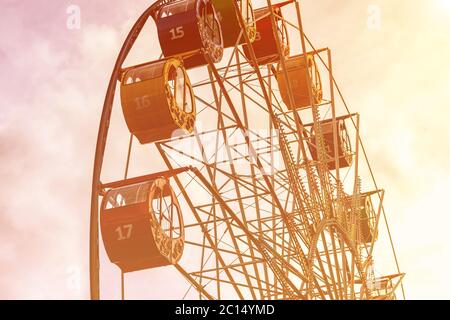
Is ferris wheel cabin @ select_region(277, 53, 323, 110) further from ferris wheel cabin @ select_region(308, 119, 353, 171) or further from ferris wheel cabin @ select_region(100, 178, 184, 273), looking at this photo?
ferris wheel cabin @ select_region(100, 178, 184, 273)

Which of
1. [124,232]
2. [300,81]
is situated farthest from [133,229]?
[300,81]

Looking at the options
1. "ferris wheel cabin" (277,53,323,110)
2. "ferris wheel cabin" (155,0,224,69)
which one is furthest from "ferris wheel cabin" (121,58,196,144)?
"ferris wheel cabin" (277,53,323,110)

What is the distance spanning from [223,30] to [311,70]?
6.97m

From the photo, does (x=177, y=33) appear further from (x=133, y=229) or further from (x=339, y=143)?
(x=339, y=143)

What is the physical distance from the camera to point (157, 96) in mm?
15359

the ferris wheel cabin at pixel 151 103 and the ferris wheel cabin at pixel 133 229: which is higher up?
the ferris wheel cabin at pixel 151 103

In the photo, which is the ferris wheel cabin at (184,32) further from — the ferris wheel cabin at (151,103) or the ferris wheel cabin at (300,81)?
the ferris wheel cabin at (300,81)

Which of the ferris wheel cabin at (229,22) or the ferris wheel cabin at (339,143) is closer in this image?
the ferris wheel cabin at (229,22)

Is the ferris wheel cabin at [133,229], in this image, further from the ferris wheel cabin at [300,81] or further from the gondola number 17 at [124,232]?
the ferris wheel cabin at [300,81]

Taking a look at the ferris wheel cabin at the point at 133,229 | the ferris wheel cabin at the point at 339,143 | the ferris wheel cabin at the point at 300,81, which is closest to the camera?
the ferris wheel cabin at the point at 133,229

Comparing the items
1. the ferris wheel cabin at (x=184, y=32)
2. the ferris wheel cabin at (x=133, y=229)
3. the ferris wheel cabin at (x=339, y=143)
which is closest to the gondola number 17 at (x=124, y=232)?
the ferris wheel cabin at (x=133, y=229)

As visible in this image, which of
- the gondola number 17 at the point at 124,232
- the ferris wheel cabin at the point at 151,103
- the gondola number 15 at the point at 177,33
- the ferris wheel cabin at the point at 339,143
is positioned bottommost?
the gondola number 17 at the point at 124,232

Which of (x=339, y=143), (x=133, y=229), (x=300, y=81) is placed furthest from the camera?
(x=339, y=143)

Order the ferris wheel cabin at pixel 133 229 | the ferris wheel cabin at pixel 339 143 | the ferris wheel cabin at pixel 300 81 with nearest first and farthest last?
the ferris wheel cabin at pixel 133 229 → the ferris wheel cabin at pixel 300 81 → the ferris wheel cabin at pixel 339 143
